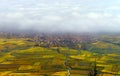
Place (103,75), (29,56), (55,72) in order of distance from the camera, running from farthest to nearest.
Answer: (29,56) < (55,72) < (103,75)

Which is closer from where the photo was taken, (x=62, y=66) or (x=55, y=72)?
(x=55, y=72)

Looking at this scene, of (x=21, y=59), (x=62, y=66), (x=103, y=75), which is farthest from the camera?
(x=21, y=59)

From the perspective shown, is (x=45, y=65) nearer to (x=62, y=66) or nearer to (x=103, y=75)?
(x=62, y=66)

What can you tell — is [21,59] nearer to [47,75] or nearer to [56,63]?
[56,63]

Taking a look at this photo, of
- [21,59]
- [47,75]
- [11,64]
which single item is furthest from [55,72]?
[21,59]

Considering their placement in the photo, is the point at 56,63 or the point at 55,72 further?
the point at 56,63

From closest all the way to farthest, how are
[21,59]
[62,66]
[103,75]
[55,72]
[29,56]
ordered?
[103,75], [55,72], [62,66], [21,59], [29,56]

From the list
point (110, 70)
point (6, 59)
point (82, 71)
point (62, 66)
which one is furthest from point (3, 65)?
point (110, 70)

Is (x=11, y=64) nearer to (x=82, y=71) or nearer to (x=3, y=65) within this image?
(x=3, y=65)
